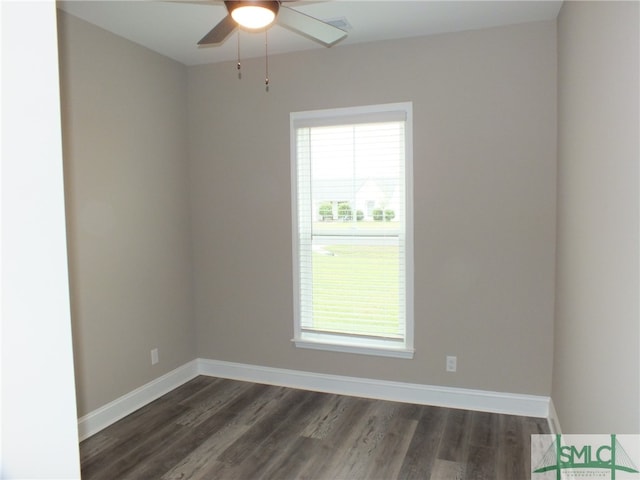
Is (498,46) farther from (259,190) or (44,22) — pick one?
(44,22)

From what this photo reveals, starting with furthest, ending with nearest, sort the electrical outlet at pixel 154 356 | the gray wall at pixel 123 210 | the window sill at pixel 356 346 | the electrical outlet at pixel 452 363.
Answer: the electrical outlet at pixel 154 356
the window sill at pixel 356 346
the electrical outlet at pixel 452 363
the gray wall at pixel 123 210

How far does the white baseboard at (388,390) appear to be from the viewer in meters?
3.18

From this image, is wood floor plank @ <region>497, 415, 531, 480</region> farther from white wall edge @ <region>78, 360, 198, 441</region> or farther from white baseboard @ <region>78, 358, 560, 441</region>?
white wall edge @ <region>78, 360, 198, 441</region>

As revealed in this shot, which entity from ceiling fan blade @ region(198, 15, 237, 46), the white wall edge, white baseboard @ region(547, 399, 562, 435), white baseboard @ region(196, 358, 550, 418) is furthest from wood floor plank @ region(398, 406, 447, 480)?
ceiling fan blade @ region(198, 15, 237, 46)

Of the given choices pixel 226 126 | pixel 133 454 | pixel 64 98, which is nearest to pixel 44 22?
pixel 64 98

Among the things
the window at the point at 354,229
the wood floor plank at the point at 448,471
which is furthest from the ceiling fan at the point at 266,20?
the wood floor plank at the point at 448,471

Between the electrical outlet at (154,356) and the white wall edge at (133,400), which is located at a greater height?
the electrical outlet at (154,356)

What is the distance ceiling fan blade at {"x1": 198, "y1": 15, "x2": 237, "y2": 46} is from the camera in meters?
2.20

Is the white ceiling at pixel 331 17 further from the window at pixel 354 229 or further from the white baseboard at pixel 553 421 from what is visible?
the white baseboard at pixel 553 421

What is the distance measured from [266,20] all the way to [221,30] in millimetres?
320

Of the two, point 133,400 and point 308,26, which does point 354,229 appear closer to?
point 308,26

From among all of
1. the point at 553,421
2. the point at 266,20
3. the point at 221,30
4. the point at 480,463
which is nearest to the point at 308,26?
the point at 266,20

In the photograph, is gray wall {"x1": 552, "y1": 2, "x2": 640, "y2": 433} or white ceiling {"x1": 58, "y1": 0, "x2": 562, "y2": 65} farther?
Answer: white ceiling {"x1": 58, "y1": 0, "x2": 562, "y2": 65}

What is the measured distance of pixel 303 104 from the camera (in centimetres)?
357
